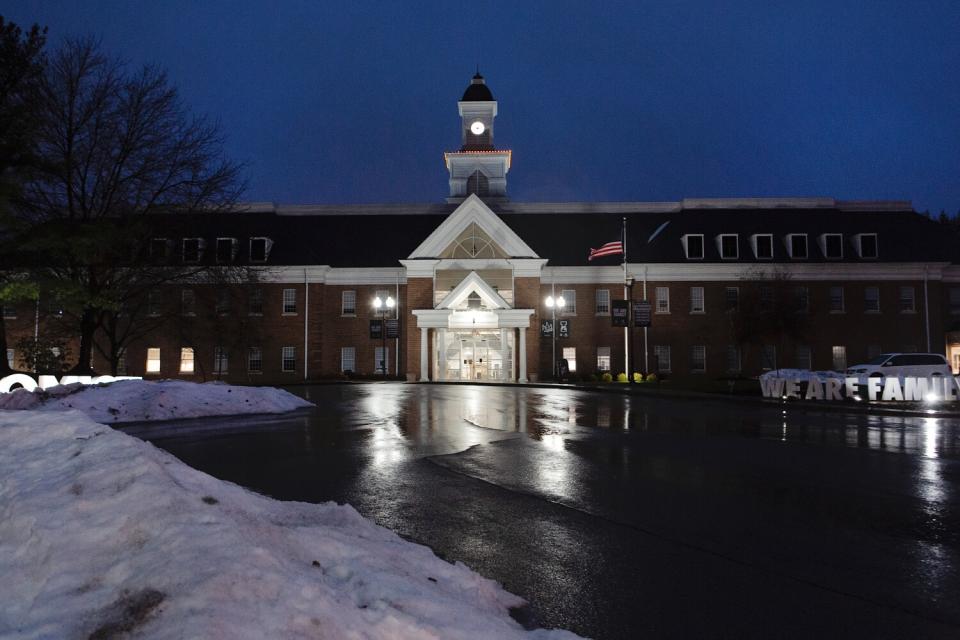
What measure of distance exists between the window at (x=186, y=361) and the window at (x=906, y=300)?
4772 centimetres

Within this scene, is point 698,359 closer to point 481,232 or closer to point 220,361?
point 481,232

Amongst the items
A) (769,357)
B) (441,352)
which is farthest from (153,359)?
(769,357)

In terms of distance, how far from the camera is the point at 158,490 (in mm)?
3600

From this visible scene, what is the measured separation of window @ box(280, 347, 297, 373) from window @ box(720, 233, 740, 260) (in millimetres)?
30052

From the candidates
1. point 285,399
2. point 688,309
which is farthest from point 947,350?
point 285,399

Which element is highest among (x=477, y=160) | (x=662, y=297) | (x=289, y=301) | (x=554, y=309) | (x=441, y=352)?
(x=477, y=160)

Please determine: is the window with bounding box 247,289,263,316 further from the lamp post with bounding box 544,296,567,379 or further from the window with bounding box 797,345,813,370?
the window with bounding box 797,345,813,370

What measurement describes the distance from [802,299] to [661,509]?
36.6 meters

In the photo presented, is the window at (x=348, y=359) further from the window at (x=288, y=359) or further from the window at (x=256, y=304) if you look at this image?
the window at (x=256, y=304)

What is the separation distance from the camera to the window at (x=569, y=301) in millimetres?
43250

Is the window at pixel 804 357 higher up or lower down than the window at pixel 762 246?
lower down

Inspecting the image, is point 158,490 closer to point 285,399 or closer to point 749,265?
point 285,399

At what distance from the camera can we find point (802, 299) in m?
38.6

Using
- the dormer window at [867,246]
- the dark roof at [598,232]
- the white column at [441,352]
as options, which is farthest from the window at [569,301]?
the dormer window at [867,246]
